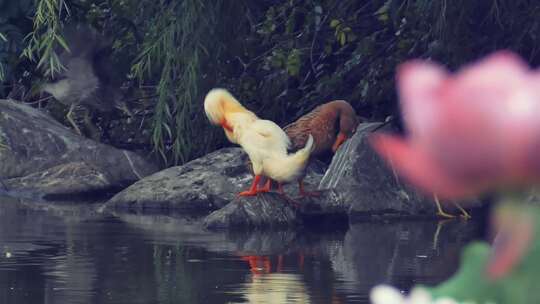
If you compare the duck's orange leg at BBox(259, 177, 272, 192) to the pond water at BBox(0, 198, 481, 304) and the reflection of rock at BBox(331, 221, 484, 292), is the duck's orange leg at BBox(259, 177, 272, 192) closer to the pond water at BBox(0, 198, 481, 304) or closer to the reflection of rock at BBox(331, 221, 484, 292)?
the pond water at BBox(0, 198, 481, 304)

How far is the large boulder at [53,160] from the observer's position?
14.3 m

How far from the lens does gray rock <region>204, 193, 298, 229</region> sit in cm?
1132

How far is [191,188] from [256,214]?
6.36ft

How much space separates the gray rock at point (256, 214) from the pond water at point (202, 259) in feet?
0.76

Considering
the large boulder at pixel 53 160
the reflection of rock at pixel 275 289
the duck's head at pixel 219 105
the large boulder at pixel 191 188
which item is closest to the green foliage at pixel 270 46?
the large boulder at pixel 53 160

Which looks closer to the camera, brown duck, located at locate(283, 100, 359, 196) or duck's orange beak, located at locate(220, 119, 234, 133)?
duck's orange beak, located at locate(220, 119, 234, 133)

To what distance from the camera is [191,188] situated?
13.3 meters

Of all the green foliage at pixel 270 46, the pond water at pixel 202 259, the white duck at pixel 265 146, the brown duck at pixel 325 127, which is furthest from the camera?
the green foliage at pixel 270 46

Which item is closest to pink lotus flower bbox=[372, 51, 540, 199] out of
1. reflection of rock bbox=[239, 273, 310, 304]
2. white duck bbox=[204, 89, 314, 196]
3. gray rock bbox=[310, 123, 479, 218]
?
reflection of rock bbox=[239, 273, 310, 304]

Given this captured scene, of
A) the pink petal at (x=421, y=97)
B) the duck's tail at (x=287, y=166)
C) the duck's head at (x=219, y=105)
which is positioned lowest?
the pink petal at (x=421, y=97)

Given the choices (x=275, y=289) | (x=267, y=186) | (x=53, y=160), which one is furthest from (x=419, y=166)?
(x=53, y=160)

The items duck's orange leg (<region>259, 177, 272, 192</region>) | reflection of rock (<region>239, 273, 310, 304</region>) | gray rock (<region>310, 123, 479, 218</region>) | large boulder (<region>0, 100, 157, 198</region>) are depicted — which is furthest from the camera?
large boulder (<region>0, 100, 157, 198</region>)

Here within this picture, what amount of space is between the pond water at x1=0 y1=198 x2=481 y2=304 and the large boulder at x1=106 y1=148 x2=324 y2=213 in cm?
70

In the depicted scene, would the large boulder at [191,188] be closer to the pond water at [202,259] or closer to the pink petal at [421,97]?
the pond water at [202,259]
